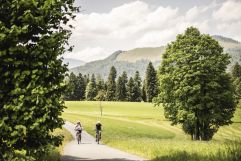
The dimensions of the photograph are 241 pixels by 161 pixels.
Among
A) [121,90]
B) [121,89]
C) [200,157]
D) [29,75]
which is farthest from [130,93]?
[29,75]

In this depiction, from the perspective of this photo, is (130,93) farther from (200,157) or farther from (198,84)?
(200,157)

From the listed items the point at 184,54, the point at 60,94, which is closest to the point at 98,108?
the point at 184,54

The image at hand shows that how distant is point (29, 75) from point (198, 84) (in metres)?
28.9

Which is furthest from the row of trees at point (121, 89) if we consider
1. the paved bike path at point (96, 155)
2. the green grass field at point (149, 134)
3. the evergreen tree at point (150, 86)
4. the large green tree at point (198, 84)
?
the paved bike path at point (96, 155)

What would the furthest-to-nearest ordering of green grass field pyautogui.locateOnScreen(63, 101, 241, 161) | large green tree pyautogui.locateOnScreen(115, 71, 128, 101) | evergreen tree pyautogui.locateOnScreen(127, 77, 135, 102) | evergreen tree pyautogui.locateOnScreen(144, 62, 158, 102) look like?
large green tree pyautogui.locateOnScreen(115, 71, 128, 101)
evergreen tree pyautogui.locateOnScreen(127, 77, 135, 102)
evergreen tree pyautogui.locateOnScreen(144, 62, 158, 102)
green grass field pyautogui.locateOnScreen(63, 101, 241, 161)

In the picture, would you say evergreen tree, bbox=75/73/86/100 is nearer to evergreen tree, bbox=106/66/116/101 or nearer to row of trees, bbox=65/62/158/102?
row of trees, bbox=65/62/158/102

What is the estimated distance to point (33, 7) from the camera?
14.5 m

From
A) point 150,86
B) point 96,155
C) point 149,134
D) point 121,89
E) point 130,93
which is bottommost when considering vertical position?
point 149,134

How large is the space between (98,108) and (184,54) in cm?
7972

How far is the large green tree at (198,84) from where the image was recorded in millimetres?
42031

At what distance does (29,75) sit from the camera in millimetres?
14531

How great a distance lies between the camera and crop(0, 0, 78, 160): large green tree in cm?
1395

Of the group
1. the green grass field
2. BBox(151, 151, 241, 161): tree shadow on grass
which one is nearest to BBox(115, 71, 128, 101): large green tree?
the green grass field

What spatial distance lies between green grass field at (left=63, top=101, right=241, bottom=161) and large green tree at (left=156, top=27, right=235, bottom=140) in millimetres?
2859
